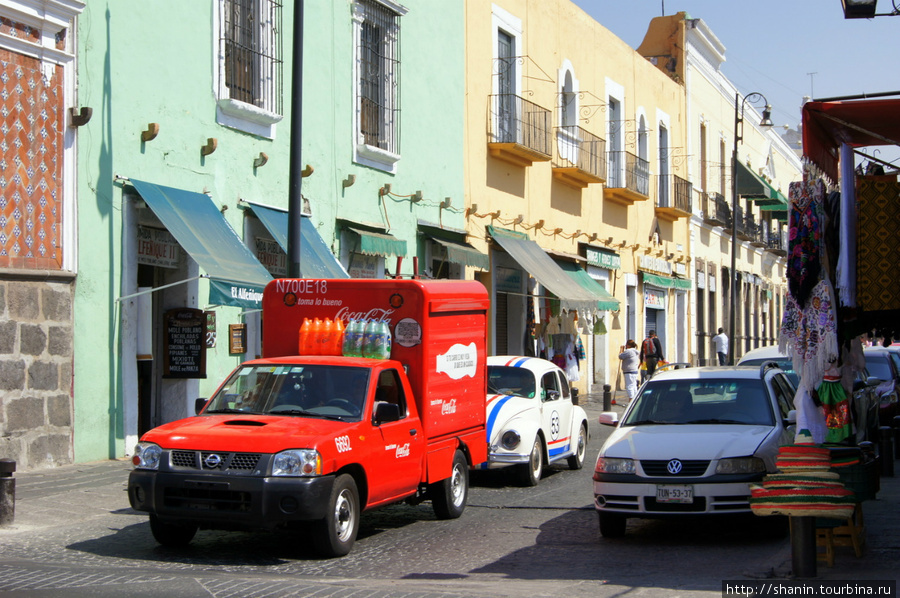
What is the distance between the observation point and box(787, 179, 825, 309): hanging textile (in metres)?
8.32

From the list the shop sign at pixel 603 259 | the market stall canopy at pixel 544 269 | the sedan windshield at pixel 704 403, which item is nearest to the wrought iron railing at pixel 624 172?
the shop sign at pixel 603 259

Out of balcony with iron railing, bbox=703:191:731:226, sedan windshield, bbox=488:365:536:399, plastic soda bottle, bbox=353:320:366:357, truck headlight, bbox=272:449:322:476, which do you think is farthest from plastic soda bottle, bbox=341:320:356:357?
balcony with iron railing, bbox=703:191:731:226

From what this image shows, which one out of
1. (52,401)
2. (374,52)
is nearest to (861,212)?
(52,401)

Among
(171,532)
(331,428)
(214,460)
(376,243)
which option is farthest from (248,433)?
(376,243)

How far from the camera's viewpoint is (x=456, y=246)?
2228cm

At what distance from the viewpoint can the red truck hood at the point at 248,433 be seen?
28.6ft

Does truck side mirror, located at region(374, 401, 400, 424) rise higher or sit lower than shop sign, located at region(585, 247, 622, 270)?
lower

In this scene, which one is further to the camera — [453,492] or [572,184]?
[572,184]

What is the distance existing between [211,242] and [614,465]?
717 centimetres

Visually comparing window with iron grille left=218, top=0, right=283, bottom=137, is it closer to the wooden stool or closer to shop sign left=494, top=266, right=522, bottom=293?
shop sign left=494, top=266, right=522, bottom=293

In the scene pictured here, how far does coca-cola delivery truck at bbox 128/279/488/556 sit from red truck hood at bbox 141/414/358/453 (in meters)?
0.01

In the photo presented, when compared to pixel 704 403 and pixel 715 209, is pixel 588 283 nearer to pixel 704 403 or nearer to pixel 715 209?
pixel 715 209

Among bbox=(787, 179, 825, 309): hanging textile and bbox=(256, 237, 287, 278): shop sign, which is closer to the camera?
bbox=(787, 179, 825, 309): hanging textile

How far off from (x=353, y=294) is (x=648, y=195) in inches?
953
